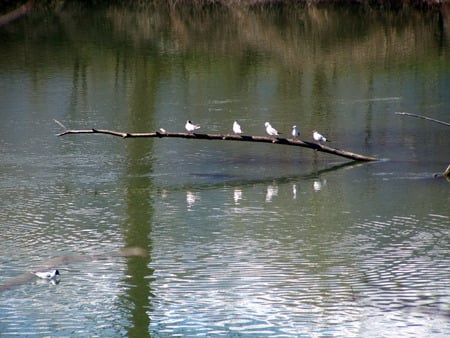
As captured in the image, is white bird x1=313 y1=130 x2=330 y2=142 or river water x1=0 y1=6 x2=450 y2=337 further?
white bird x1=313 y1=130 x2=330 y2=142

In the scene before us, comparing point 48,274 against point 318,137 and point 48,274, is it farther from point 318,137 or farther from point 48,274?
point 318,137

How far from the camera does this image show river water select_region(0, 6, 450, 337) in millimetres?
6809

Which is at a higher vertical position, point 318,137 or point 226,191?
point 318,137

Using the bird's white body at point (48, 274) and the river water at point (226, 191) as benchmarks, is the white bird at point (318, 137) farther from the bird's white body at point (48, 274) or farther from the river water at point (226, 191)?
the bird's white body at point (48, 274)

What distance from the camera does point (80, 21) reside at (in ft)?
76.2

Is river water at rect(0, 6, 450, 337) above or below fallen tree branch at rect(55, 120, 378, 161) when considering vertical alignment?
below

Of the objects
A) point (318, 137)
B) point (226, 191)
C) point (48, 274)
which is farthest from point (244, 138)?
point (48, 274)

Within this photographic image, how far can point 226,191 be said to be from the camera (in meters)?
10.1

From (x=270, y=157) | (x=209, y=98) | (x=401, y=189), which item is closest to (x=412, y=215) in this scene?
(x=401, y=189)

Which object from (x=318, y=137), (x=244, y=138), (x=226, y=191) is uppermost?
(x=244, y=138)

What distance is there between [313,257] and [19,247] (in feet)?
7.17

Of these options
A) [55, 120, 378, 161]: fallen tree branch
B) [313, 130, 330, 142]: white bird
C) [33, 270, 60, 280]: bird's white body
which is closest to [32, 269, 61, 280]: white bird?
[33, 270, 60, 280]: bird's white body

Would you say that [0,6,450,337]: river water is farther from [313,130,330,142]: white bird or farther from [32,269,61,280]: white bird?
[313,130,330,142]: white bird

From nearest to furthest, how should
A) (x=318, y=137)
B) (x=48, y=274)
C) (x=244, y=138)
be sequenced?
1. (x=48, y=274)
2. (x=244, y=138)
3. (x=318, y=137)
